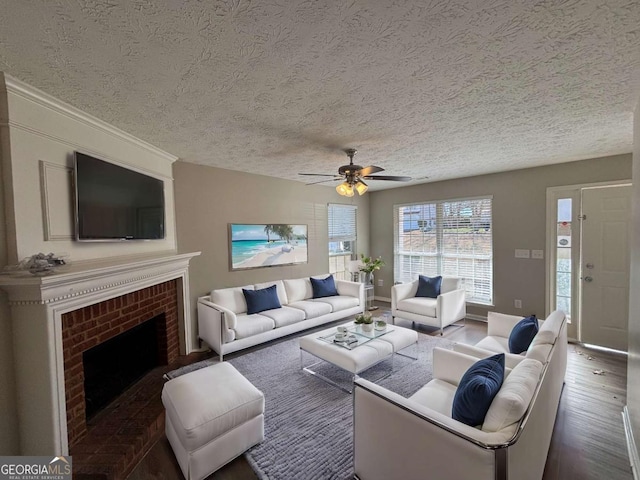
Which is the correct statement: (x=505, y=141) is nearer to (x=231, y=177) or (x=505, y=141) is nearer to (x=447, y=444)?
(x=447, y=444)

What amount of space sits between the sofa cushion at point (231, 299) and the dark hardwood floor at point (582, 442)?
70.5 inches

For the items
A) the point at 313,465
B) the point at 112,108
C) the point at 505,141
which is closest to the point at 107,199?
the point at 112,108

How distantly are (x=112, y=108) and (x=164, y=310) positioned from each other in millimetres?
2135

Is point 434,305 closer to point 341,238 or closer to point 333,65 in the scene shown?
point 341,238

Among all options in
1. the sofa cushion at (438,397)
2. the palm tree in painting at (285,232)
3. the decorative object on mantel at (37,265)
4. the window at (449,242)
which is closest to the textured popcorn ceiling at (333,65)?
the decorative object on mantel at (37,265)

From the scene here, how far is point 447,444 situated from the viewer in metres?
1.25

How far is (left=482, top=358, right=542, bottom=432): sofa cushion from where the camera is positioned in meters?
1.27

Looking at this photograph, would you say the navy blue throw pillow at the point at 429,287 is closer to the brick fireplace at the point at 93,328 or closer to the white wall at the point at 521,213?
the white wall at the point at 521,213

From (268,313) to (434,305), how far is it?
248 centimetres

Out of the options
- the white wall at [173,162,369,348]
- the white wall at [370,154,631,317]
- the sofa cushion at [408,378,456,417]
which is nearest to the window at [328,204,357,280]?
the white wall at [173,162,369,348]

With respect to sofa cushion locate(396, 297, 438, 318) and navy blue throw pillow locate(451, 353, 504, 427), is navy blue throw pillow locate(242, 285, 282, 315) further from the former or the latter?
navy blue throw pillow locate(451, 353, 504, 427)

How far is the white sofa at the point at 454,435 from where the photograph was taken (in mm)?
1161

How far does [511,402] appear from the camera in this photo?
4.23 ft

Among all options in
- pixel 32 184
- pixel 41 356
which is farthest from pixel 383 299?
pixel 32 184
